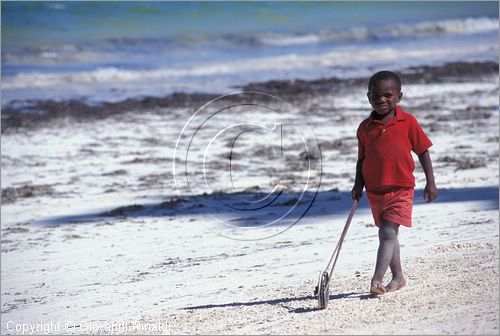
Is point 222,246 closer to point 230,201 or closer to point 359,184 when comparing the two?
point 230,201

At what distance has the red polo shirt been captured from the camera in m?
5.04

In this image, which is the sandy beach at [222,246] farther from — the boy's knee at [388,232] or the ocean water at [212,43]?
the ocean water at [212,43]

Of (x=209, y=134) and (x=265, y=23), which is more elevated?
(x=265, y=23)

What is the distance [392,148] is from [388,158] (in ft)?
0.21

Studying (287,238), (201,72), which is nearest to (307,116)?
(287,238)

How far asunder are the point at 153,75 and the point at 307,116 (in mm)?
9465

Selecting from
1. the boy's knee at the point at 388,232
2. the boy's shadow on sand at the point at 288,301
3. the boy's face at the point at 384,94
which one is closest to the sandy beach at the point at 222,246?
the boy's shadow on sand at the point at 288,301

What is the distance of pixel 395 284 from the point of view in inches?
205

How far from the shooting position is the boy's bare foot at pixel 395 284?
519cm

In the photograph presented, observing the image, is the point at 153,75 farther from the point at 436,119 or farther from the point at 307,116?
the point at 436,119

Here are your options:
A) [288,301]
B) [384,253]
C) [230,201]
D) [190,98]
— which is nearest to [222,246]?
[230,201]

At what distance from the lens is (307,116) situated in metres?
15.1

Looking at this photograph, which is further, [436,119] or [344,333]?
[436,119]

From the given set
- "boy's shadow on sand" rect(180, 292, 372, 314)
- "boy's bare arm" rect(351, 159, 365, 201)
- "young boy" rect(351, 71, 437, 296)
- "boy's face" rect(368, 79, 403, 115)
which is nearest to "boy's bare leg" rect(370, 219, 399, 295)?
"young boy" rect(351, 71, 437, 296)
